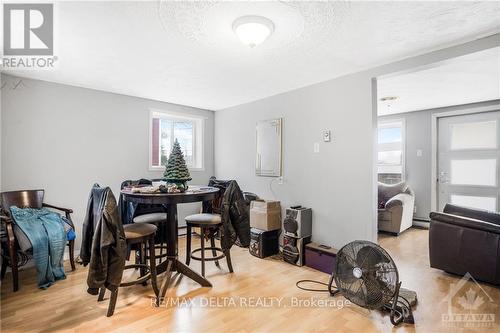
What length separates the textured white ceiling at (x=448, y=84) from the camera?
277 cm

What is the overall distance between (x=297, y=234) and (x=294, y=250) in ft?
0.65

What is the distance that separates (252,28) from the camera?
1.92m

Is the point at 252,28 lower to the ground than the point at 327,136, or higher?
higher

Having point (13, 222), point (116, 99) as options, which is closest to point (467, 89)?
point (116, 99)

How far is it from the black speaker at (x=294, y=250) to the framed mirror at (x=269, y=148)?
1.01 m

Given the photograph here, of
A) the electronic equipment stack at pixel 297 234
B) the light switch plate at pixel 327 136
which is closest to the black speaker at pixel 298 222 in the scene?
the electronic equipment stack at pixel 297 234

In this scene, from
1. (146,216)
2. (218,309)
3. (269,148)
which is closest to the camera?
(218,309)

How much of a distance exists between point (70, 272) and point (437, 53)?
4.37 meters

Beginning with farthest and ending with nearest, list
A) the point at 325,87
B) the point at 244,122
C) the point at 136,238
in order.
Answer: the point at 244,122, the point at 325,87, the point at 136,238

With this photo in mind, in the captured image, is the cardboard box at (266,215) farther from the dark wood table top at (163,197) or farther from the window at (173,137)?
the window at (173,137)

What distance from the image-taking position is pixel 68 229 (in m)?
2.85

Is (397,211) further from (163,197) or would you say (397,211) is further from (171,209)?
(163,197)

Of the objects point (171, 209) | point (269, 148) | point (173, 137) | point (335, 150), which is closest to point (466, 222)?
point (335, 150)

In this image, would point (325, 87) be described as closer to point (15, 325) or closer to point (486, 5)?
point (486, 5)
